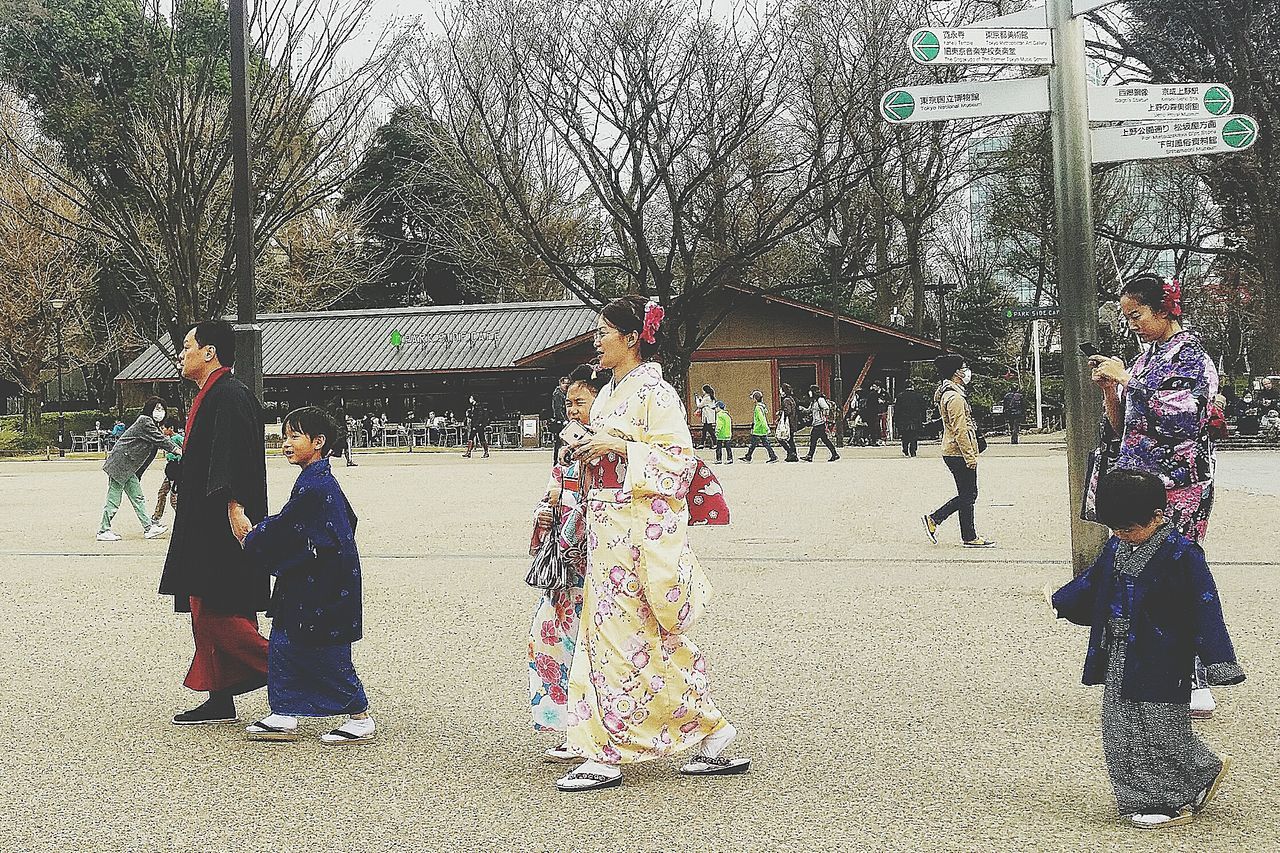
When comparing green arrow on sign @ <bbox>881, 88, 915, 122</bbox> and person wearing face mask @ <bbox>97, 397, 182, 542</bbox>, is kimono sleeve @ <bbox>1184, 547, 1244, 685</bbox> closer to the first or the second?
green arrow on sign @ <bbox>881, 88, 915, 122</bbox>

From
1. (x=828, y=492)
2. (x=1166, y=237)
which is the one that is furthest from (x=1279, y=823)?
(x=1166, y=237)

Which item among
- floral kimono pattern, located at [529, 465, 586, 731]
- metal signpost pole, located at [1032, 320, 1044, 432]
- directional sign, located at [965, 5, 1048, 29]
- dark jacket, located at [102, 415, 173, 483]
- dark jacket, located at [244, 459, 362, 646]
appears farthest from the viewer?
metal signpost pole, located at [1032, 320, 1044, 432]

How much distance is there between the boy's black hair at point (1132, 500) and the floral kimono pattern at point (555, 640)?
1849mm

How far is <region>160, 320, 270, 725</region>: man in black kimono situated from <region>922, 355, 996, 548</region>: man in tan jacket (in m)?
6.79

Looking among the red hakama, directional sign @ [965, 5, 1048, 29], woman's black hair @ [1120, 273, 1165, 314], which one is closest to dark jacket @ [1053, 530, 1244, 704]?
woman's black hair @ [1120, 273, 1165, 314]

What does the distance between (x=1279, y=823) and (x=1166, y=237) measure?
39.9 meters

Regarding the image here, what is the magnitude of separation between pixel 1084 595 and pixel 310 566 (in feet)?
9.25

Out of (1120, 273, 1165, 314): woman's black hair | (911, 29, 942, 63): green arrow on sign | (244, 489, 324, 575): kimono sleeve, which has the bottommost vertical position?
(244, 489, 324, 575): kimono sleeve

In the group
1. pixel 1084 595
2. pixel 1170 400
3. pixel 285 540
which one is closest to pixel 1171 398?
pixel 1170 400

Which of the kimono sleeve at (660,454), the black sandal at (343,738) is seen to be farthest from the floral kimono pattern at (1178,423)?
the black sandal at (343,738)

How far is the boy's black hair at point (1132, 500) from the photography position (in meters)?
4.09

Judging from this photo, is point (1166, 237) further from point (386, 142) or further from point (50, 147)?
point (50, 147)

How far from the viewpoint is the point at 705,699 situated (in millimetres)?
4750

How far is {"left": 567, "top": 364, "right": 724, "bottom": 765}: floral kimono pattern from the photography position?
4.61m
